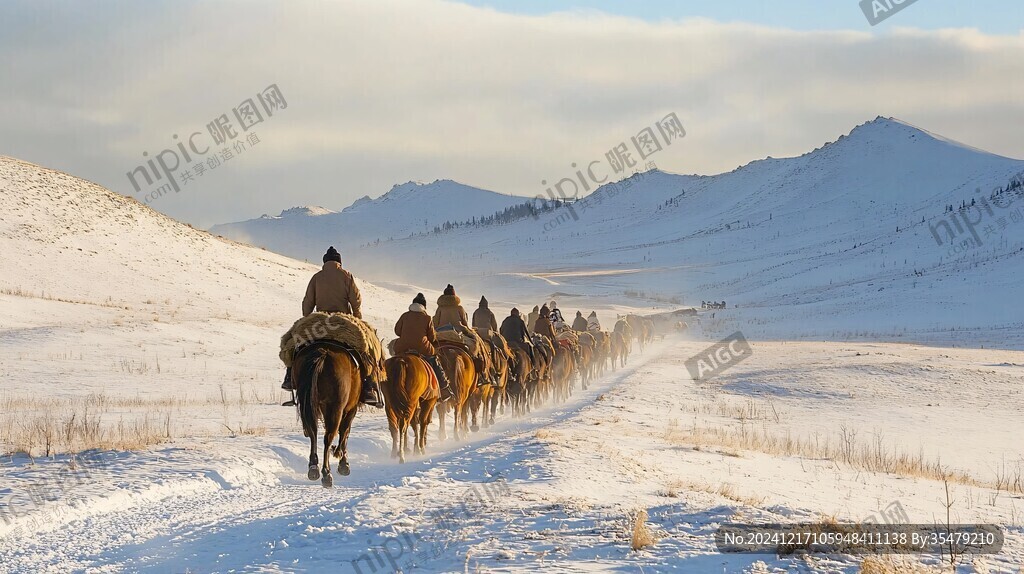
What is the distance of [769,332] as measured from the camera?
208ft

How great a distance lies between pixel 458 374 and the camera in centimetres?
1490

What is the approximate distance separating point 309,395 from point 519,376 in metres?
10.8

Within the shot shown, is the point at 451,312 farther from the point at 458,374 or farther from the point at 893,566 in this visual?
the point at 893,566

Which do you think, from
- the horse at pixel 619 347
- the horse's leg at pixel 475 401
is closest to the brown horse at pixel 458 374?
the horse's leg at pixel 475 401

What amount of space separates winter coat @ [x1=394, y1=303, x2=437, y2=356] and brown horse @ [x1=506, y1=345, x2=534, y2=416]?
629 centimetres

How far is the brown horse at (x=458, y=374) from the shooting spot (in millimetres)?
14734

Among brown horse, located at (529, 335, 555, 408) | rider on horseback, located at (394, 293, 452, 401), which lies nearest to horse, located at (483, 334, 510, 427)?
brown horse, located at (529, 335, 555, 408)

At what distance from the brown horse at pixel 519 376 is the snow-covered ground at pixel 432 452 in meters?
0.93

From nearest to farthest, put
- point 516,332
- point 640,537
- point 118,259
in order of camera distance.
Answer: point 640,537, point 516,332, point 118,259

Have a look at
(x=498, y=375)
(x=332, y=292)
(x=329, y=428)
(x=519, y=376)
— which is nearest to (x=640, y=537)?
(x=329, y=428)

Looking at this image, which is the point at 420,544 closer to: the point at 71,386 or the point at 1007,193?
the point at 71,386

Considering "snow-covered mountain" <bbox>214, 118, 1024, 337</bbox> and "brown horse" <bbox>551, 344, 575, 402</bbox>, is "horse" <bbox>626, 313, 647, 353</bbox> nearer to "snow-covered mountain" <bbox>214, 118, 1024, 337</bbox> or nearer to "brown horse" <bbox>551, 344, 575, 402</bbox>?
"snow-covered mountain" <bbox>214, 118, 1024, 337</bbox>

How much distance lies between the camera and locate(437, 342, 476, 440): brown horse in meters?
14.7

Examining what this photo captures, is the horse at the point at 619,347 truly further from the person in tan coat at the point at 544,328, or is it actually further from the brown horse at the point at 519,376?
the brown horse at the point at 519,376
